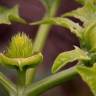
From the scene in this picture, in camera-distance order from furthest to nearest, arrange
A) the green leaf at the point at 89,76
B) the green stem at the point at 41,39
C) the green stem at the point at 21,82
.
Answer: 1. the green stem at the point at 41,39
2. the green stem at the point at 21,82
3. the green leaf at the point at 89,76

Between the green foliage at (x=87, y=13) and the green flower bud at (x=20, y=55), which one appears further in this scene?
the green foliage at (x=87, y=13)

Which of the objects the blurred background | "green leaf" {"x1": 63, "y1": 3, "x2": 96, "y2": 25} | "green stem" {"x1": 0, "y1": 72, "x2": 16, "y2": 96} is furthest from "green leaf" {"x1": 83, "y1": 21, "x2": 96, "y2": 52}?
the blurred background

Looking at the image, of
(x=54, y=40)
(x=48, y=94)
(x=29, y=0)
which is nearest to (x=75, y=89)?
(x=48, y=94)

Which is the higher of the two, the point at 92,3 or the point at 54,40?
the point at 54,40

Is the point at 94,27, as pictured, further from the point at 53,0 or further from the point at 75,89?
the point at 75,89

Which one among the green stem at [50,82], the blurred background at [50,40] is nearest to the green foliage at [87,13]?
the green stem at [50,82]

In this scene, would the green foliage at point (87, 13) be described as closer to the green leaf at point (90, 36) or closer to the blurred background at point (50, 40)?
the green leaf at point (90, 36)
